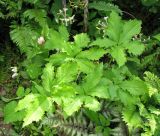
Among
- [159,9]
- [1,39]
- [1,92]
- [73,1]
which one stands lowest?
[1,92]

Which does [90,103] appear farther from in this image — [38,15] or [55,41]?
[38,15]

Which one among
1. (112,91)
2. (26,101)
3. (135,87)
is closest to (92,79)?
(112,91)

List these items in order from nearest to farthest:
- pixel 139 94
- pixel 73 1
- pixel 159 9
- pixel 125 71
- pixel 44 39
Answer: pixel 139 94 < pixel 125 71 < pixel 44 39 < pixel 73 1 < pixel 159 9

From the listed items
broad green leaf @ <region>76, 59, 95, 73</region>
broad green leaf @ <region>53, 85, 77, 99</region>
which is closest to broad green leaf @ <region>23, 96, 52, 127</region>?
broad green leaf @ <region>53, 85, 77, 99</region>

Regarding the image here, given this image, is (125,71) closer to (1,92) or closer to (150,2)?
(150,2)

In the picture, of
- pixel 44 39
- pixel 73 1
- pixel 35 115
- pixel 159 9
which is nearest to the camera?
pixel 35 115

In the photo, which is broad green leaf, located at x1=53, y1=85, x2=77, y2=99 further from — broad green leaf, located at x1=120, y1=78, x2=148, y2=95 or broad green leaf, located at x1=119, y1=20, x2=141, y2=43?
broad green leaf, located at x1=119, y1=20, x2=141, y2=43

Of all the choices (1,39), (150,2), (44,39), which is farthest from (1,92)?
(150,2)
